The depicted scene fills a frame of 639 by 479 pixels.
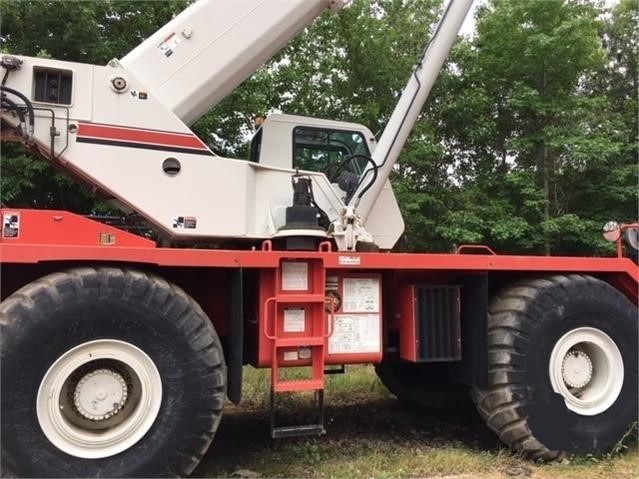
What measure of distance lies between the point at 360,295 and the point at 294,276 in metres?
0.64

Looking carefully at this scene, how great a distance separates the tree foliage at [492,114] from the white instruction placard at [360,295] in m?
8.57

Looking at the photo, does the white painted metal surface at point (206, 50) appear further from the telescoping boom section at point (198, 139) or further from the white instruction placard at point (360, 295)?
the white instruction placard at point (360, 295)

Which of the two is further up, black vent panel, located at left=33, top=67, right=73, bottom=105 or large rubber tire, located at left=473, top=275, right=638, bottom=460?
black vent panel, located at left=33, top=67, right=73, bottom=105

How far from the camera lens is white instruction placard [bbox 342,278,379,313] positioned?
4816 mm

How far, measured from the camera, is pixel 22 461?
11.4 ft

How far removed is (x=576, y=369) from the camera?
5316 mm

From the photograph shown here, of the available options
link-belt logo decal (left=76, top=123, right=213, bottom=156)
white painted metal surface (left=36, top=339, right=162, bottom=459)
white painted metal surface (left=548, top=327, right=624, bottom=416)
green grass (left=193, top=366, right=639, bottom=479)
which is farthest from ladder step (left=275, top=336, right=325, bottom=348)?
white painted metal surface (left=548, top=327, right=624, bottom=416)

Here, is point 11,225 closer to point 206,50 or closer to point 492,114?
point 206,50

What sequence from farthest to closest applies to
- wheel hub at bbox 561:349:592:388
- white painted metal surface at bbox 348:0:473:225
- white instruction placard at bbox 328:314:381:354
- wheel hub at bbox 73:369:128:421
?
white painted metal surface at bbox 348:0:473:225 → wheel hub at bbox 561:349:592:388 → white instruction placard at bbox 328:314:381:354 → wheel hub at bbox 73:369:128:421

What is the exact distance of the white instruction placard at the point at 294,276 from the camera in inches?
177

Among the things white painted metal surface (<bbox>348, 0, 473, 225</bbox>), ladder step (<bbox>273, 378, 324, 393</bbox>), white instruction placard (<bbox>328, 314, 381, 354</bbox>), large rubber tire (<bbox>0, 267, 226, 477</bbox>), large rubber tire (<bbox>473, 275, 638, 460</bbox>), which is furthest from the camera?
white painted metal surface (<bbox>348, 0, 473, 225</bbox>)

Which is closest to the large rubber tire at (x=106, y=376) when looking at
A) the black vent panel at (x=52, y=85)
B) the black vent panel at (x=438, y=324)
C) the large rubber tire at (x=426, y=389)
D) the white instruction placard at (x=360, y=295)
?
the white instruction placard at (x=360, y=295)

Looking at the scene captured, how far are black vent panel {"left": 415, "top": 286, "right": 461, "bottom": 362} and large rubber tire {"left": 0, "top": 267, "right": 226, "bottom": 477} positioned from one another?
1.78m

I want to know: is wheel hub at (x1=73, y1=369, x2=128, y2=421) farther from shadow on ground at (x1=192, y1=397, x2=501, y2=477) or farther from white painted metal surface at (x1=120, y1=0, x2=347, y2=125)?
white painted metal surface at (x1=120, y1=0, x2=347, y2=125)
